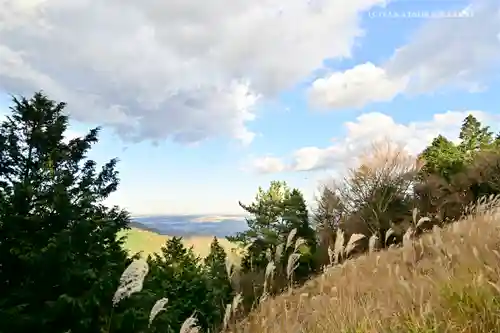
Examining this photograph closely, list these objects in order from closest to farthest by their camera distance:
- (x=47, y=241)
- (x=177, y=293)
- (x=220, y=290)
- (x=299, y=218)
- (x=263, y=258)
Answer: (x=220, y=290), (x=263, y=258), (x=47, y=241), (x=177, y=293), (x=299, y=218)

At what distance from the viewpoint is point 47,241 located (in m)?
11.6

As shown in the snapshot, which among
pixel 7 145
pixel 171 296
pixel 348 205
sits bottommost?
pixel 171 296

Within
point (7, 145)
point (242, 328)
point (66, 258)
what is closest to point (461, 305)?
point (242, 328)

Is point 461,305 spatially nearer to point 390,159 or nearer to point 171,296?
point 171,296

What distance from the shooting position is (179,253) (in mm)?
23922

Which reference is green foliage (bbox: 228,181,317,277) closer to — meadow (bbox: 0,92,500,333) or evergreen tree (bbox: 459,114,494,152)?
meadow (bbox: 0,92,500,333)

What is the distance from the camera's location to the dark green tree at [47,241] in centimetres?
996

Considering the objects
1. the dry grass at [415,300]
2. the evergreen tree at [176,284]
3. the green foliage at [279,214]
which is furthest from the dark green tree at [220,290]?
the green foliage at [279,214]

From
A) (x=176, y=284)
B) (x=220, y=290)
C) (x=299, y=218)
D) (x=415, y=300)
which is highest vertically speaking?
(x=299, y=218)

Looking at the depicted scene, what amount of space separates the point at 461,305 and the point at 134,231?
17949mm

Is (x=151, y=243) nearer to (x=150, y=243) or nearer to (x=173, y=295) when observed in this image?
(x=150, y=243)

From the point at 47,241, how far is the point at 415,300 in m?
11.0

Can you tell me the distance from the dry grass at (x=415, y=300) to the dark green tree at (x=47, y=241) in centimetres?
596

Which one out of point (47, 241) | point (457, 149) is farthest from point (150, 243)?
point (457, 149)
